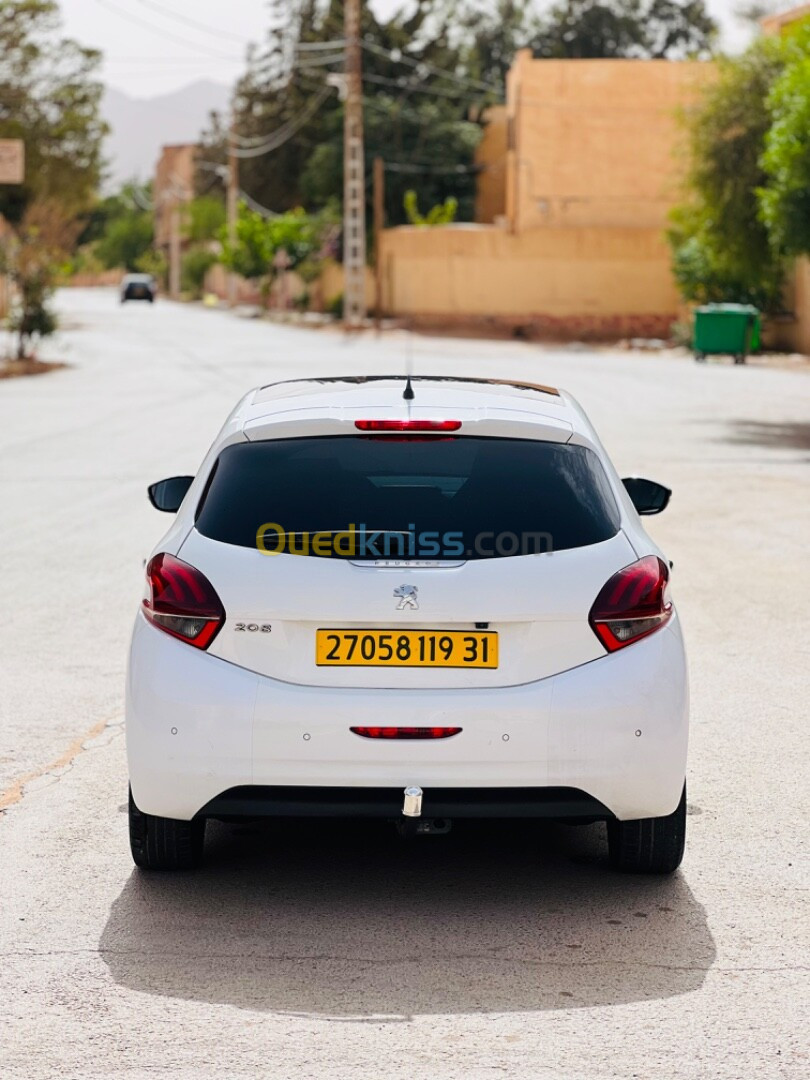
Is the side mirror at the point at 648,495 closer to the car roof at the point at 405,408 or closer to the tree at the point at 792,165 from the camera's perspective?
the car roof at the point at 405,408

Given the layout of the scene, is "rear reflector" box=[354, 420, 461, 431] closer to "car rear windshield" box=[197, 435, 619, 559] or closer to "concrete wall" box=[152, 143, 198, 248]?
"car rear windshield" box=[197, 435, 619, 559]

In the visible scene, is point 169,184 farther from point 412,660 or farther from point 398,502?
point 412,660

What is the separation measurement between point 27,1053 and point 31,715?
3717 mm

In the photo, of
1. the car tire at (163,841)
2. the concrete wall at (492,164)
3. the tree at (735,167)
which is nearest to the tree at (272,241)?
the concrete wall at (492,164)

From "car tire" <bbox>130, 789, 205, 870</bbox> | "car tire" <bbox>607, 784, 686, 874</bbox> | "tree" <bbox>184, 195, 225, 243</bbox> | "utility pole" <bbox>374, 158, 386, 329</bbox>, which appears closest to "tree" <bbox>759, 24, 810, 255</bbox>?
"car tire" <bbox>607, 784, 686, 874</bbox>

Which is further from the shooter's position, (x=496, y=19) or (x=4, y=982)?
(x=496, y=19)

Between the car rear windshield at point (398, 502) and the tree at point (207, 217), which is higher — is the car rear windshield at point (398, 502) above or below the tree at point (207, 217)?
above

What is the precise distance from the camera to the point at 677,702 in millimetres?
5223

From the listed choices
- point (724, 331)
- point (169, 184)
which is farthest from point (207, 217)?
point (724, 331)

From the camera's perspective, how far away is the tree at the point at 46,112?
199 ft

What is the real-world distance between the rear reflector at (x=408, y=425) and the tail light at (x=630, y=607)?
70cm

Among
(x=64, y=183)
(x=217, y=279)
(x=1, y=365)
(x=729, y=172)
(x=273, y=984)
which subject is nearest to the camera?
(x=273, y=984)

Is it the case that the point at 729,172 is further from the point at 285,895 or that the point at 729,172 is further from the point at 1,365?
the point at 285,895

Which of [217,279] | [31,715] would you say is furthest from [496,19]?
[31,715]
